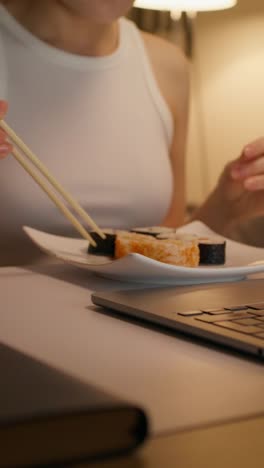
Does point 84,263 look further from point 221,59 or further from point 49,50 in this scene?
point 221,59

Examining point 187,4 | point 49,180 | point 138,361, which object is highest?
point 187,4

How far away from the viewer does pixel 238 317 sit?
76cm

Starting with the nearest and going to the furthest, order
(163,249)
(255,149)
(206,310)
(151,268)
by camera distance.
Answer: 1. (206,310)
2. (151,268)
3. (163,249)
4. (255,149)

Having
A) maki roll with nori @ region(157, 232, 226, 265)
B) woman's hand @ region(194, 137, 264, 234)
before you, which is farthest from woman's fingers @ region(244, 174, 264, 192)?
maki roll with nori @ region(157, 232, 226, 265)

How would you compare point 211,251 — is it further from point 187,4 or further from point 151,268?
point 187,4

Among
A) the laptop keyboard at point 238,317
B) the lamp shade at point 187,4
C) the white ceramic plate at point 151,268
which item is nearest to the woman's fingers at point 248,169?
the white ceramic plate at point 151,268

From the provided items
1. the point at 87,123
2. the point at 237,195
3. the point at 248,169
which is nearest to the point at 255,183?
the point at 248,169

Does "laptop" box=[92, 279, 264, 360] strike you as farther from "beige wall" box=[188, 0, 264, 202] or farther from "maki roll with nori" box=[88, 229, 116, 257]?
"beige wall" box=[188, 0, 264, 202]

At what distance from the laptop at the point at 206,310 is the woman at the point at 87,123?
60 centimetres

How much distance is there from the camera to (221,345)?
0.72 meters

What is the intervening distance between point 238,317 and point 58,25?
101 centimetres

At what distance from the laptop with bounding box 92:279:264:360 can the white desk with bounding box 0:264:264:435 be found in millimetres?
12

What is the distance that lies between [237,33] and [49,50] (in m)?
1.48

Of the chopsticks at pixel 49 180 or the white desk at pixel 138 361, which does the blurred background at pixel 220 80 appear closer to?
the chopsticks at pixel 49 180
